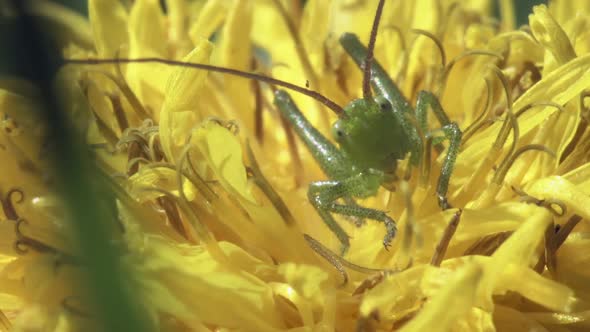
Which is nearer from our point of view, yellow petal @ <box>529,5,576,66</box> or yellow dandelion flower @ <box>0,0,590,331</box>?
yellow dandelion flower @ <box>0,0,590,331</box>

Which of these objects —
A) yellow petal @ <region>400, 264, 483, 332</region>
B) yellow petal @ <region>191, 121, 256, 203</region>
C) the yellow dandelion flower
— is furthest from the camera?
yellow petal @ <region>191, 121, 256, 203</region>

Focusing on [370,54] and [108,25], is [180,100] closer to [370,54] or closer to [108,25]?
[370,54]

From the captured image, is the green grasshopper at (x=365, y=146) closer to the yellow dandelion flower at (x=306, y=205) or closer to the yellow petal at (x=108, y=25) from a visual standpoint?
the yellow dandelion flower at (x=306, y=205)

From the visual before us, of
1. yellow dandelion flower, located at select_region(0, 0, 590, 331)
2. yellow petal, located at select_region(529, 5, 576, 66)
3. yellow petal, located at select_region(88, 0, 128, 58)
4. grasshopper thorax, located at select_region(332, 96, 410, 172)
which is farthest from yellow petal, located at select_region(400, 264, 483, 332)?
yellow petal, located at select_region(88, 0, 128, 58)

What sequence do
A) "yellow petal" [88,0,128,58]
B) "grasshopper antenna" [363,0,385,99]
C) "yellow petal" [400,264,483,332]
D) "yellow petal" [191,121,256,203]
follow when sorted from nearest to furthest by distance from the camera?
"yellow petal" [400,264,483,332] < "yellow petal" [191,121,256,203] < "grasshopper antenna" [363,0,385,99] < "yellow petal" [88,0,128,58]

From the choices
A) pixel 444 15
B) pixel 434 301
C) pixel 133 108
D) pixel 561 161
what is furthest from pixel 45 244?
pixel 444 15

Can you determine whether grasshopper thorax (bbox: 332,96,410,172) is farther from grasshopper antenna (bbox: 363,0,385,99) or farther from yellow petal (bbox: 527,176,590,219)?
yellow petal (bbox: 527,176,590,219)
